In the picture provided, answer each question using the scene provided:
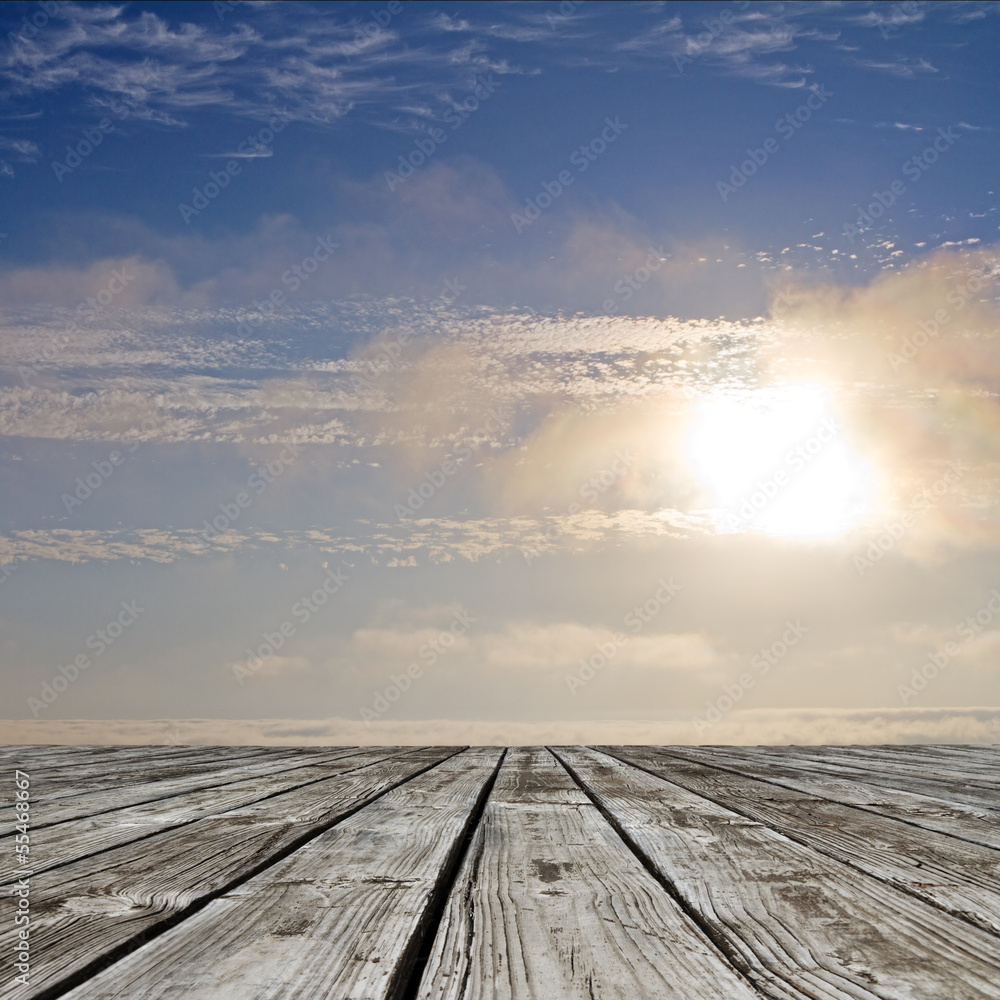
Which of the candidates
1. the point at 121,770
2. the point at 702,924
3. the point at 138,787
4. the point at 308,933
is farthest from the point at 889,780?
the point at 121,770

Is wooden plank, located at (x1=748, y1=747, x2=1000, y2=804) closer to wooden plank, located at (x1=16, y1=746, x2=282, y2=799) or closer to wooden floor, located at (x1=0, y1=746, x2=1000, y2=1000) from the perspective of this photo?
wooden floor, located at (x1=0, y1=746, x2=1000, y2=1000)

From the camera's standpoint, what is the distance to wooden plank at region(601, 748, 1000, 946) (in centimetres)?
118

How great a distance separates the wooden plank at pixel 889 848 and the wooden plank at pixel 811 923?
50 millimetres

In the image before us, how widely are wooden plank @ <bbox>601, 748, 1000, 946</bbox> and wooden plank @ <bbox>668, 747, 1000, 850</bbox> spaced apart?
2.9 inches

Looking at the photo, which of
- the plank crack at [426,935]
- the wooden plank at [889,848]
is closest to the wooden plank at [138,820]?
the plank crack at [426,935]

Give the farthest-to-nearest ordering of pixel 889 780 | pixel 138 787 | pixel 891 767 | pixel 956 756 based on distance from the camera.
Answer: pixel 956 756, pixel 891 767, pixel 889 780, pixel 138 787

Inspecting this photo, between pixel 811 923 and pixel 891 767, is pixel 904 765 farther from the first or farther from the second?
pixel 811 923

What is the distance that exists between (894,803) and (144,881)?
203 centimetres

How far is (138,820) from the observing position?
1852 millimetres

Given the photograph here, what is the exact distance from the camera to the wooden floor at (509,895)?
0.83 m

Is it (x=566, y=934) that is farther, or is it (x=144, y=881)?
(x=144, y=881)

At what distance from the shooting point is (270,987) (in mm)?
811

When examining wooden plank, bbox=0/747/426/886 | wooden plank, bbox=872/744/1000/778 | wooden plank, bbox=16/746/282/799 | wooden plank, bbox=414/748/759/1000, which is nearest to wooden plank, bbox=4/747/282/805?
wooden plank, bbox=16/746/282/799

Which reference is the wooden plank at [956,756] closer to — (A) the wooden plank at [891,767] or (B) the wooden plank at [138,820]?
(A) the wooden plank at [891,767]
